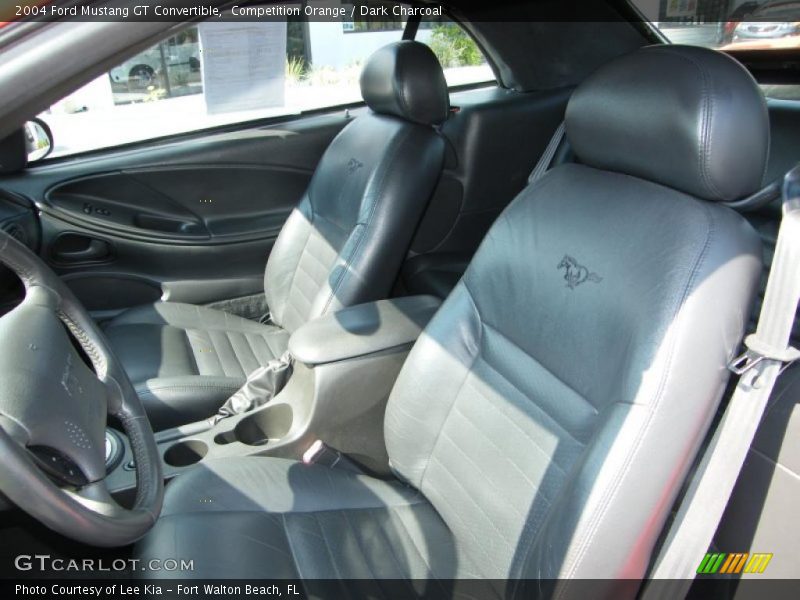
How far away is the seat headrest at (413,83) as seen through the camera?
6.50 feet

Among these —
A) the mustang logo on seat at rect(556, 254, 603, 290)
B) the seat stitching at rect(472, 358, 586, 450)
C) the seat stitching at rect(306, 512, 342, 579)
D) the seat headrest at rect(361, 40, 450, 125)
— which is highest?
the seat headrest at rect(361, 40, 450, 125)

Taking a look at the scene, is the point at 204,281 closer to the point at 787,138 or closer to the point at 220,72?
the point at 220,72

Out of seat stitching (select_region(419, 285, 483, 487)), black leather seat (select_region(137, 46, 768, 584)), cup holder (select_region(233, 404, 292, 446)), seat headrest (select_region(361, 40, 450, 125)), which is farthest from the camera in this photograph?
seat headrest (select_region(361, 40, 450, 125))

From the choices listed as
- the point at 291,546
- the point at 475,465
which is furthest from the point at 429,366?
the point at 291,546

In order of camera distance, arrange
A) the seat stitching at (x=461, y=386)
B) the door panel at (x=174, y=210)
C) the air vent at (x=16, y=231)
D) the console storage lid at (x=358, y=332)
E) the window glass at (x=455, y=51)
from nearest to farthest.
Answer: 1. the seat stitching at (x=461, y=386)
2. the console storage lid at (x=358, y=332)
3. the air vent at (x=16, y=231)
4. the door panel at (x=174, y=210)
5. the window glass at (x=455, y=51)

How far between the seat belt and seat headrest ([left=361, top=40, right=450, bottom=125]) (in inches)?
45.6

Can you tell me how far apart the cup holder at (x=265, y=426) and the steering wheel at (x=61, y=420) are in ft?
1.58

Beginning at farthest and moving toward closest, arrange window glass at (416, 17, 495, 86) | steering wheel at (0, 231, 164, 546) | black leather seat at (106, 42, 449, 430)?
1. window glass at (416, 17, 495, 86)
2. black leather seat at (106, 42, 449, 430)
3. steering wheel at (0, 231, 164, 546)

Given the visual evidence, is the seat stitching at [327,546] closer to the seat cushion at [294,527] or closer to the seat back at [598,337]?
the seat cushion at [294,527]

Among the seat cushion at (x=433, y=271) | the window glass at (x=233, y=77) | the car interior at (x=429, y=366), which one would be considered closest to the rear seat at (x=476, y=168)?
the seat cushion at (x=433, y=271)

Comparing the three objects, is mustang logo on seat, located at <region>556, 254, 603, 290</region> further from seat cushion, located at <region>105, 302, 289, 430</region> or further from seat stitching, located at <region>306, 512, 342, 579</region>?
seat cushion, located at <region>105, 302, 289, 430</region>

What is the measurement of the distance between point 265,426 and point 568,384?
35.0 inches

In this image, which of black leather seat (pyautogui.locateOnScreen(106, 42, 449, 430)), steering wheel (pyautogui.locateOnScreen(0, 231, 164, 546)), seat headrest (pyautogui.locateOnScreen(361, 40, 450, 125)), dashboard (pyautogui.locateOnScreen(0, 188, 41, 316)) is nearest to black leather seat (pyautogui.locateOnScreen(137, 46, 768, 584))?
steering wheel (pyautogui.locateOnScreen(0, 231, 164, 546))

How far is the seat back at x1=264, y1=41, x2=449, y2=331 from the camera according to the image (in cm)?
188
